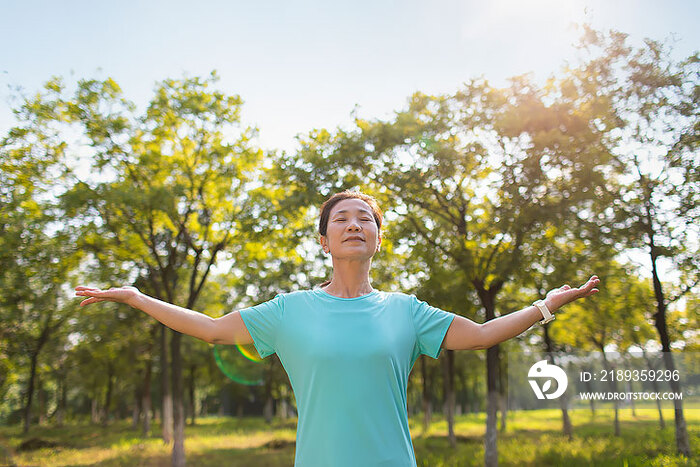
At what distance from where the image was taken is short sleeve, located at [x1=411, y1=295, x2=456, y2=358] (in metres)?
2.14

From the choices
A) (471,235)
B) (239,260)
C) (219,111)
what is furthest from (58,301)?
(471,235)

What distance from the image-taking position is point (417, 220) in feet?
53.2

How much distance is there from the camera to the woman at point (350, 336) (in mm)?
1922

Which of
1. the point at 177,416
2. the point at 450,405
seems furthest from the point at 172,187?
the point at 450,405

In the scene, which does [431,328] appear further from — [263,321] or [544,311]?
[263,321]

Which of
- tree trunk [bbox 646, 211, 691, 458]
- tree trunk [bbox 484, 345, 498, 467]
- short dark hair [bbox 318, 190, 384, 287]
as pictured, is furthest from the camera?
tree trunk [bbox 484, 345, 498, 467]

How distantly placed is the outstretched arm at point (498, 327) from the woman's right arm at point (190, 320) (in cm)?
86

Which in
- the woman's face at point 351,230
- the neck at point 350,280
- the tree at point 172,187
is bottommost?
the neck at point 350,280

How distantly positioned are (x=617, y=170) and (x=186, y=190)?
12159mm

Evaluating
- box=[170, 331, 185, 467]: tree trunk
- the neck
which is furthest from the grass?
the neck

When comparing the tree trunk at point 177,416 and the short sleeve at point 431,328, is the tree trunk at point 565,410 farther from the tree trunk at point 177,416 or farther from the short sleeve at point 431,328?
the short sleeve at point 431,328

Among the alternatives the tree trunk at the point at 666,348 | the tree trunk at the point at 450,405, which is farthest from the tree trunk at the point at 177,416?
the tree trunk at the point at 666,348

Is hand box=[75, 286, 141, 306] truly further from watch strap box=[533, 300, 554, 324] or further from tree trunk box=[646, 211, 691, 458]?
tree trunk box=[646, 211, 691, 458]

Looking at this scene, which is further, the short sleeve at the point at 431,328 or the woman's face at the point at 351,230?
the woman's face at the point at 351,230
